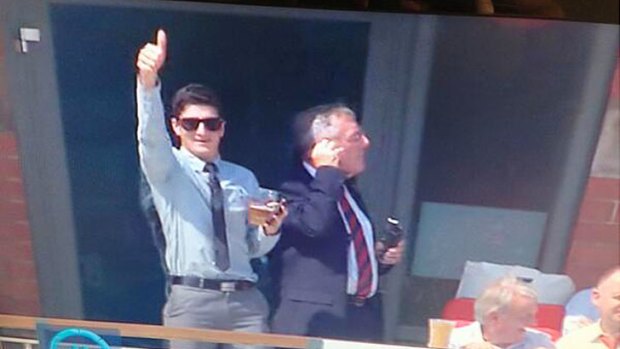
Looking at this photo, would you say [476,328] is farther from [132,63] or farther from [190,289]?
[132,63]

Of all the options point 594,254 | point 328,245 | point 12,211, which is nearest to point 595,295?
point 594,254

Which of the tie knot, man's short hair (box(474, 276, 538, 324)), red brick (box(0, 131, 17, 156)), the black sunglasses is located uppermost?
the black sunglasses

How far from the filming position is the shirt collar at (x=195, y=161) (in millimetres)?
974

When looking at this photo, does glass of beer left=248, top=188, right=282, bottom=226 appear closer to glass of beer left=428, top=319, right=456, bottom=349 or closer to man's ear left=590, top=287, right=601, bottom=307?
glass of beer left=428, top=319, right=456, bottom=349

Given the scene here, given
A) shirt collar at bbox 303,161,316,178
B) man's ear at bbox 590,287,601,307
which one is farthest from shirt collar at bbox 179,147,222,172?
man's ear at bbox 590,287,601,307

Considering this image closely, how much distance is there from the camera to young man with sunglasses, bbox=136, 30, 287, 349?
3.14 ft

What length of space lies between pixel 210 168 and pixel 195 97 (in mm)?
88

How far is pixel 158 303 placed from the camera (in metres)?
1.07

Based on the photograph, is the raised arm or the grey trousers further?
the grey trousers

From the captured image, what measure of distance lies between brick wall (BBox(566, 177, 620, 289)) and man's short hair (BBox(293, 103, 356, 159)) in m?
0.30

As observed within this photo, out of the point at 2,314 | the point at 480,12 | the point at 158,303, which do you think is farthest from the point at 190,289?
the point at 480,12

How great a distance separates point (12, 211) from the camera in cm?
105

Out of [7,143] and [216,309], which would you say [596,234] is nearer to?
[216,309]

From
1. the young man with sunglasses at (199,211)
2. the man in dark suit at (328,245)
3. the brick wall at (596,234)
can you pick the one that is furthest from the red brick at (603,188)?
the young man with sunglasses at (199,211)
